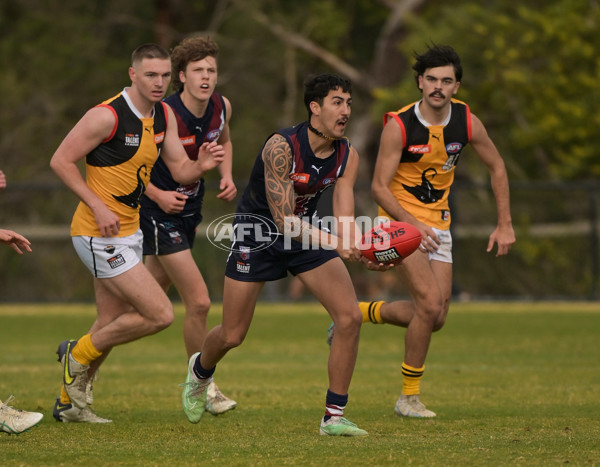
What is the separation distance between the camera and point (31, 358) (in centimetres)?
1166

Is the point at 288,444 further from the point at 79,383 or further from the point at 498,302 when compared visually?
the point at 498,302

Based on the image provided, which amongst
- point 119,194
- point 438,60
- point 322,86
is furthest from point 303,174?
point 438,60

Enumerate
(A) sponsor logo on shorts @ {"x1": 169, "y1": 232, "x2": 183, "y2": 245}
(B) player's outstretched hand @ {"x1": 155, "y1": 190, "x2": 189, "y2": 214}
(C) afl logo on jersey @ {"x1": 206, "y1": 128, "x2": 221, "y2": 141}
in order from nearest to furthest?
1. (B) player's outstretched hand @ {"x1": 155, "y1": 190, "x2": 189, "y2": 214}
2. (A) sponsor logo on shorts @ {"x1": 169, "y1": 232, "x2": 183, "y2": 245}
3. (C) afl logo on jersey @ {"x1": 206, "y1": 128, "x2": 221, "y2": 141}

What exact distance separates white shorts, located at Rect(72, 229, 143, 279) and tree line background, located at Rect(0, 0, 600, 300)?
10.7 m

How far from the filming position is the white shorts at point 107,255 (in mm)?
7152

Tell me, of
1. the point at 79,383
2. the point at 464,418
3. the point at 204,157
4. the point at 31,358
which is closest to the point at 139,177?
the point at 204,157

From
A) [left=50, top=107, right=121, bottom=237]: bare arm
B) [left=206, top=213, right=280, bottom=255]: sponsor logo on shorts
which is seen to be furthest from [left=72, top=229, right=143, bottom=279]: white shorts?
[left=206, top=213, right=280, bottom=255]: sponsor logo on shorts

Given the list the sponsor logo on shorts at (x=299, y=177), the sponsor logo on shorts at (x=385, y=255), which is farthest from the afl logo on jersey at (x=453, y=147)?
the sponsor logo on shorts at (x=385, y=255)

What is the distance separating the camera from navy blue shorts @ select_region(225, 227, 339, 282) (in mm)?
6758

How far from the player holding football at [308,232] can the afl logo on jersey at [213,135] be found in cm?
132

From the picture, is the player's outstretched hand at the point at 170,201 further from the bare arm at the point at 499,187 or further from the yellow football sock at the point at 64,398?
the bare arm at the point at 499,187

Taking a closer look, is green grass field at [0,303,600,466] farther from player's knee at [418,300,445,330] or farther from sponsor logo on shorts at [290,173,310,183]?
sponsor logo on shorts at [290,173,310,183]

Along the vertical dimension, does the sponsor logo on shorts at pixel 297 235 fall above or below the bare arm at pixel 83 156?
below

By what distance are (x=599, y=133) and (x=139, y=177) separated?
16.1 m
